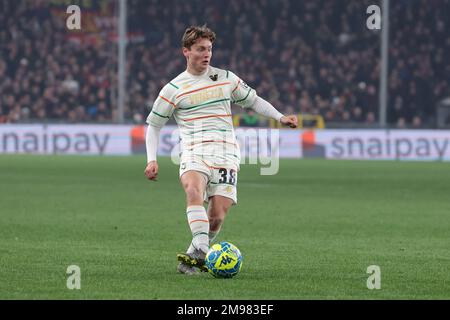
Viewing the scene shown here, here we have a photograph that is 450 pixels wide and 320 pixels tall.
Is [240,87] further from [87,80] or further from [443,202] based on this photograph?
[87,80]

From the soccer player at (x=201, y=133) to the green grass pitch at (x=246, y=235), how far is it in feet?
1.62

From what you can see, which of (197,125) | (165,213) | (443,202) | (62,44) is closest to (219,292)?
(197,125)

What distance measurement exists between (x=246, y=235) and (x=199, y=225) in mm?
4018

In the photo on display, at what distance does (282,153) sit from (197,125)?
78.4 feet

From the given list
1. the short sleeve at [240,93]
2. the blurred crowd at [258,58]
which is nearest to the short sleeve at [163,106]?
the short sleeve at [240,93]

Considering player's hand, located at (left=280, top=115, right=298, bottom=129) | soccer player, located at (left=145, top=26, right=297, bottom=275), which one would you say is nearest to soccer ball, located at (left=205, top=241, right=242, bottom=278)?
soccer player, located at (left=145, top=26, right=297, bottom=275)

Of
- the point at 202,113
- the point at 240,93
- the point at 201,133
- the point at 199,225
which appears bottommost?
the point at 199,225

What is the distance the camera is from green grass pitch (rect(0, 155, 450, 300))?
873cm

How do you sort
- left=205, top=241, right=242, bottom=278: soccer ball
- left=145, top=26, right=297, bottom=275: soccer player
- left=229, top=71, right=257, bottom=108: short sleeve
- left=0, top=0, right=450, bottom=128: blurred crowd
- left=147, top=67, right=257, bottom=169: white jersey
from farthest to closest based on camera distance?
1. left=0, top=0, right=450, bottom=128: blurred crowd
2. left=229, top=71, right=257, bottom=108: short sleeve
3. left=147, top=67, right=257, bottom=169: white jersey
4. left=145, top=26, right=297, bottom=275: soccer player
5. left=205, top=241, right=242, bottom=278: soccer ball

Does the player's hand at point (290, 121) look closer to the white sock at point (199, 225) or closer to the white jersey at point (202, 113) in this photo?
the white jersey at point (202, 113)

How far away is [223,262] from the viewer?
9266 millimetres

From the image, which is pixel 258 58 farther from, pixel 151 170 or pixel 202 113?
pixel 151 170

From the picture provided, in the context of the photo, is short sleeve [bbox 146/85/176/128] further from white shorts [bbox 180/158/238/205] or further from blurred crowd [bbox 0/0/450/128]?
blurred crowd [bbox 0/0/450/128]

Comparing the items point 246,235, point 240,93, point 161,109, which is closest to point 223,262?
point 161,109
